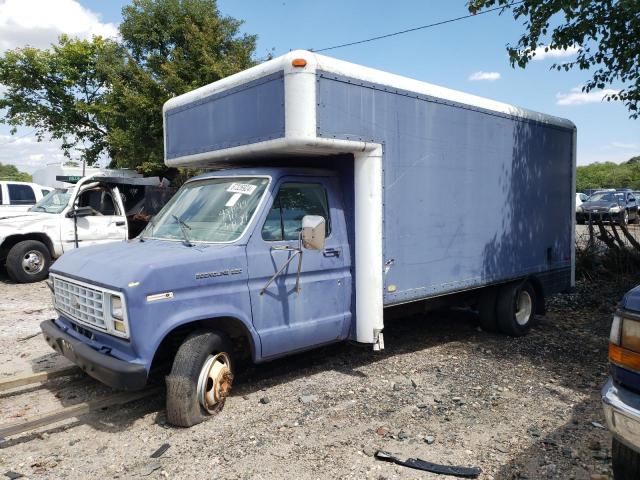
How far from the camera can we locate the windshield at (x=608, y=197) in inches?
1006

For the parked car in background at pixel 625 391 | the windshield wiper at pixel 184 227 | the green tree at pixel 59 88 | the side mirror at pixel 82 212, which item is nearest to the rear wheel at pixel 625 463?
the parked car in background at pixel 625 391

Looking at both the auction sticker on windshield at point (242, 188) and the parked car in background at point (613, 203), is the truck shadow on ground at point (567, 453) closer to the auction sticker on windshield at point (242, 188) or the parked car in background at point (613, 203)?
the auction sticker on windshield at point (242, 188)

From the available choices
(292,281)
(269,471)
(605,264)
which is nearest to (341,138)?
(292,281)

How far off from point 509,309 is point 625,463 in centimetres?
392

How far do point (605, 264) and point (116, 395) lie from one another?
9143 millimetres

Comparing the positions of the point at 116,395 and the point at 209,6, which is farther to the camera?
the point at 209,6

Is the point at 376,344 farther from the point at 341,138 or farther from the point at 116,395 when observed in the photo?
the point at 116,395

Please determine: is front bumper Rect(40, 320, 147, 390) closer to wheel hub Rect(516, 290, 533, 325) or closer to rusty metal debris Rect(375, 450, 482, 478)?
rusty metal debris Rect(375, 450, 482, 478)

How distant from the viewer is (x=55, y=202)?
11102mm

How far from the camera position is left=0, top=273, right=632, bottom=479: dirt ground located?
11.9 feet

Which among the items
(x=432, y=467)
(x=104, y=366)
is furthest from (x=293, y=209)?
(x=432, y=467)

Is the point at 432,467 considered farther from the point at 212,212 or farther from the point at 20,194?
the point at 20,194

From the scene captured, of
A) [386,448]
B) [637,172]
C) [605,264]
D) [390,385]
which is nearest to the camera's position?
[386,448]

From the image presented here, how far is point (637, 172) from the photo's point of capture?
5962cm
